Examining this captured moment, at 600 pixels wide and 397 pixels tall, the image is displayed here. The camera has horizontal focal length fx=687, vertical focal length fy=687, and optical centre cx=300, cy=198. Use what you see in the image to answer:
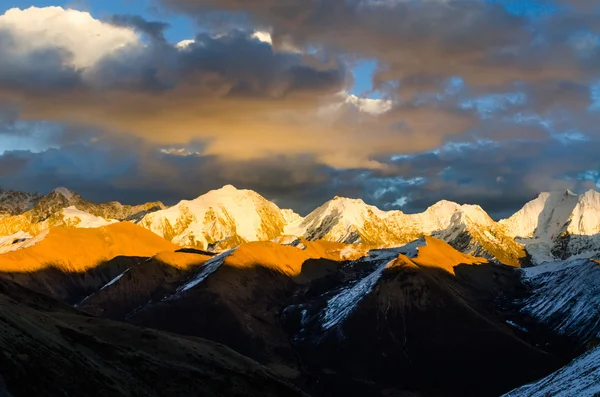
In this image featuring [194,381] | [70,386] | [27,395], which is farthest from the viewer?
[194,381]

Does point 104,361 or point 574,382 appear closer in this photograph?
point 104,361

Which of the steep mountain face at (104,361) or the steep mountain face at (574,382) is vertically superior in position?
the steep mountain face at (104,361)

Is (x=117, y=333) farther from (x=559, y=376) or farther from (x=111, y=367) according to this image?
(x=559, y=376)

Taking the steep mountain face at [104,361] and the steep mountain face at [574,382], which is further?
the steep mountain face at [574,382]

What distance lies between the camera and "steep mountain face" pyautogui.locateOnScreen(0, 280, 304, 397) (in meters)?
85.4

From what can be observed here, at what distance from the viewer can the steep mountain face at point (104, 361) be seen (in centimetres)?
8538

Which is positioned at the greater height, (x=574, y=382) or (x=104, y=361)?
(x=104, y=361)

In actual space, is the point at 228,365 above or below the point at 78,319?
below

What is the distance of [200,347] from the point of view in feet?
475

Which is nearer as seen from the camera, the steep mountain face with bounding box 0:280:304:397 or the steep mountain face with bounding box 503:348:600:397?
the steep mountain face with bounding box 0:280:304:397

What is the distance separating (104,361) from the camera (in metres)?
107

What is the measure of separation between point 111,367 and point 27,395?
90.2ft

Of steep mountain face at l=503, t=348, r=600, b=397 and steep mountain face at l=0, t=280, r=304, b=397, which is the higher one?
steep mountain face at l=0, t=280, r=304, b=397

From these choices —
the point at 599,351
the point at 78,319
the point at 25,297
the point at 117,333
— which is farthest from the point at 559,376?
the point at 25,297
